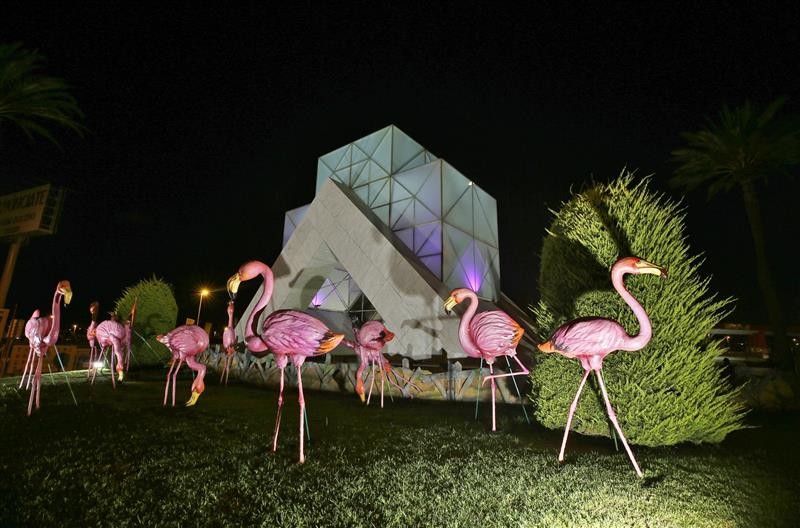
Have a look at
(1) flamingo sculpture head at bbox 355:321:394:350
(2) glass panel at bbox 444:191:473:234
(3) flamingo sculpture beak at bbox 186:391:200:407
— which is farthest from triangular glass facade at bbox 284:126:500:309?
(3) flamingo sculpture beak at bbox 186:391:200:407

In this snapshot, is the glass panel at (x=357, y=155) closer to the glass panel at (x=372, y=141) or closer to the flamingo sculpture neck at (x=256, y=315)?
the glass panel at (x=372, y=141)

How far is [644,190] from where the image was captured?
6.14 meters

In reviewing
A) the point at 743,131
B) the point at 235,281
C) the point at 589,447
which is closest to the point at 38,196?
the point at 235,281

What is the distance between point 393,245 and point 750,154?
1614 cm

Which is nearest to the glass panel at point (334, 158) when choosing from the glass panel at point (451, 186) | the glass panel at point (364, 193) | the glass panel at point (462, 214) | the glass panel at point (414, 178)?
the glass panel at point (364, 193)

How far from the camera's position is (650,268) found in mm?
4469

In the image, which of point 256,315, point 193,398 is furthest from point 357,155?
point 256,315

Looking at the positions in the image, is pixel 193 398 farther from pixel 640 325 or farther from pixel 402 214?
pixel 402 214

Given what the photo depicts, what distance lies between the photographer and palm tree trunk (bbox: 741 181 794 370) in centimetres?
1407

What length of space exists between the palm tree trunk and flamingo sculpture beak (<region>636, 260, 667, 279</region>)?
1452 centimetres

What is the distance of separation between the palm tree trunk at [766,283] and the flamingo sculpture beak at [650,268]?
47.6 ft

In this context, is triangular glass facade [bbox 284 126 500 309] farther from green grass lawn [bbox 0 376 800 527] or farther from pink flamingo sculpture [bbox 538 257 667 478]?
pink flamingo sculpture [bbox 538 257 667 478]

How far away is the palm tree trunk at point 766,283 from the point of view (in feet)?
46.2

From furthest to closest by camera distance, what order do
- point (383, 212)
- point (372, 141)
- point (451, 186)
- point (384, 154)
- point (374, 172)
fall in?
1. point (372, 141)
2. point (374, 172)
3. point (384, 154)
4. point (383, 212)
5. point (451, 186)
